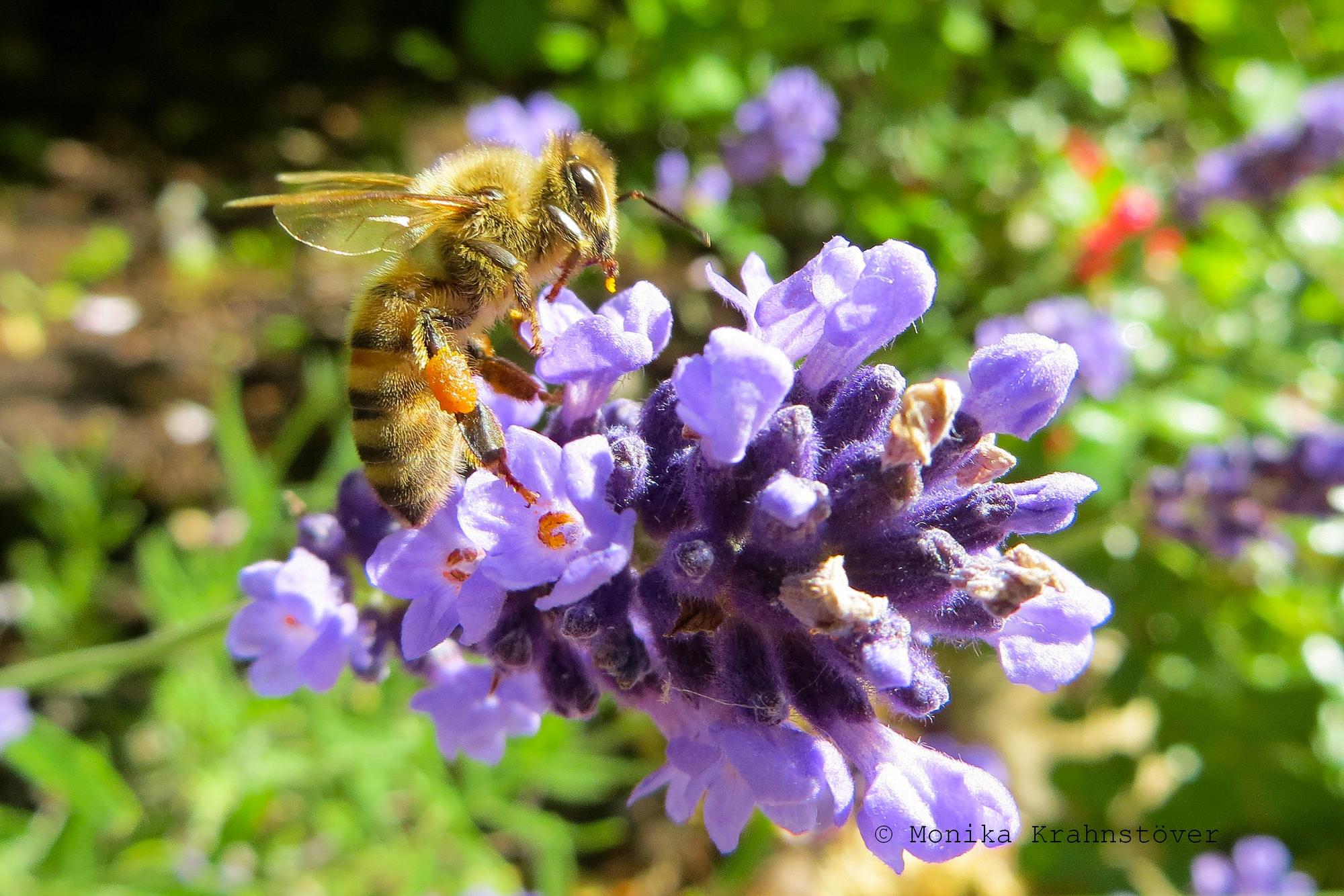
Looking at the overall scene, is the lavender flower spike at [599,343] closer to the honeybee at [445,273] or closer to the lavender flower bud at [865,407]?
the honeybee at [445,273]

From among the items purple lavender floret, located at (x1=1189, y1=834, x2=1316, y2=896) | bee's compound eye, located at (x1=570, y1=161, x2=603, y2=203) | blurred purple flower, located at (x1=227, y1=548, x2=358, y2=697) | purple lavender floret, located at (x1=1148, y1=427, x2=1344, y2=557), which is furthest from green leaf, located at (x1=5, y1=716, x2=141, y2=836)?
purple lavender floret, located at (x1=1189, y1=834, x2=1316, y2=896)

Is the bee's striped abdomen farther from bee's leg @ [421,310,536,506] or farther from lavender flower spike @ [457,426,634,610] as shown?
lavender flower spike @ [457,426,634,610]

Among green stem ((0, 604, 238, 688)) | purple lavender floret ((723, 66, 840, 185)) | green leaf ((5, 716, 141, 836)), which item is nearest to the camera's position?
green stem ((0, 604, 238, 688))

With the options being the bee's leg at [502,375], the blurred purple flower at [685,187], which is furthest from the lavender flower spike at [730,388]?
the blurred purple flower at [685,187]

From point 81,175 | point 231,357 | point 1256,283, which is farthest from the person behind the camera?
point 81,175

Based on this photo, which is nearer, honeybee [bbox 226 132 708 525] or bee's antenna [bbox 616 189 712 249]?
honeybee [bbox 226 132 708 525]

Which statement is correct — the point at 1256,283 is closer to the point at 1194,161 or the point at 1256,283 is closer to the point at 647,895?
the point at 1194,161

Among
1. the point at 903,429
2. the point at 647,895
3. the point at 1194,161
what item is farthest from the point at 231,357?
the point at 1194,161
